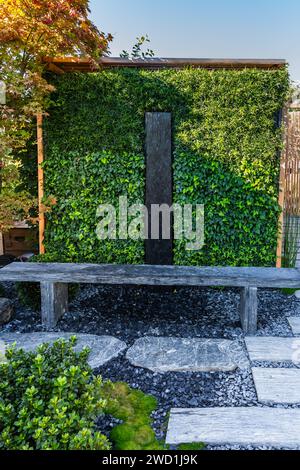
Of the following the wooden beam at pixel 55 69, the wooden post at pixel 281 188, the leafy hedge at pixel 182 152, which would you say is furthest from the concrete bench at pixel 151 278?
the wooden beam at pixel 55 69

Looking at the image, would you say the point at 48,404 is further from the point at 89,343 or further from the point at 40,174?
the point at 40,174

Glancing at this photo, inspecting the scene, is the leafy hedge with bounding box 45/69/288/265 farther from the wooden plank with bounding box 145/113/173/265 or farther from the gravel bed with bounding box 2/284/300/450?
the gravel bed with bounding box 2/284/300/450

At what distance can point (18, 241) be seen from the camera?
5219 millimetres

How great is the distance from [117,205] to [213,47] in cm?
321

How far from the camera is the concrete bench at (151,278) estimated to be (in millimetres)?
3088

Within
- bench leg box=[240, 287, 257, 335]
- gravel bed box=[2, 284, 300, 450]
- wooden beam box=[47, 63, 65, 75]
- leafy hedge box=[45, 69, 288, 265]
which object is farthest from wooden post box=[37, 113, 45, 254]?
bench leg box=[240, 287, 257, 335]

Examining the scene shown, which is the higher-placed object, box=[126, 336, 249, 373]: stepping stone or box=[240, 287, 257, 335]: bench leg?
box=[240, 287, 257, 335]: bench leg

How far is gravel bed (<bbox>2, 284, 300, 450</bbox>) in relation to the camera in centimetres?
220

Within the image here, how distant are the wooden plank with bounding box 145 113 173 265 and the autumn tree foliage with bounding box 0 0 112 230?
0.85 meters

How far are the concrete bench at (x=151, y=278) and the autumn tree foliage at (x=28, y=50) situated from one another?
23.5 inches

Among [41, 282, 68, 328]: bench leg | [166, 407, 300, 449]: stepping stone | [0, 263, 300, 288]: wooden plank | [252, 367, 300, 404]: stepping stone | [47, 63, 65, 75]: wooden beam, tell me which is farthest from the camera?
[47, 63, 65, 75]: wooden beam

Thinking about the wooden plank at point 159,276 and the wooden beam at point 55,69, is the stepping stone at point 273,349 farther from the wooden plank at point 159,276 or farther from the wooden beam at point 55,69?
the wooden beam at point 55,69

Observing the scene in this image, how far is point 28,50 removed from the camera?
339 centimetres

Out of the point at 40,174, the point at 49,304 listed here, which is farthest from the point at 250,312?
the point at 40,174
